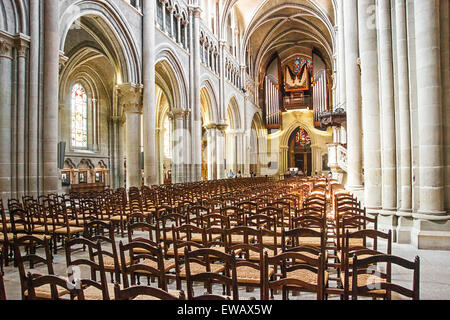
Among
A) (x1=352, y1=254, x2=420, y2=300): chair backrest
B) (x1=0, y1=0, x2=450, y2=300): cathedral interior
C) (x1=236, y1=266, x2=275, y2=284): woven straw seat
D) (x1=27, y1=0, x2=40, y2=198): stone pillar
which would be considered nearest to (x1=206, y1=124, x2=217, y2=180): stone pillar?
(x1=0, y1=0, x2=450, y2=300): cathedral interior

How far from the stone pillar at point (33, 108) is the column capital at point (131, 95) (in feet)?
19.8

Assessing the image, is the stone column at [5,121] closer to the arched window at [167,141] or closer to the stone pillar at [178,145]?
the stone pillar at [178,145]

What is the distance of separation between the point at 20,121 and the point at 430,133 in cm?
1119

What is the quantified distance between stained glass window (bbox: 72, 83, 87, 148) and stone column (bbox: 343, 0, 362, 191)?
17813mm

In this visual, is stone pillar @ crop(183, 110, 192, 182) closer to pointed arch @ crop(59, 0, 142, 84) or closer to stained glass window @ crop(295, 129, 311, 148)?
pointed arch @ crop(59, 0, 142, 84)

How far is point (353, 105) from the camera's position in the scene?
13438 mm

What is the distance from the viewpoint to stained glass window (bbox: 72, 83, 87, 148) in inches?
952

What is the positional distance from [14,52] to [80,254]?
7615 millimetres

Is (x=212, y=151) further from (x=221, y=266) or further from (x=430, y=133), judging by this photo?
(x=221, y=266)

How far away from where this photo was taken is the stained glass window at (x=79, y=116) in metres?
A: 24.2

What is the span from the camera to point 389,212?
771cm

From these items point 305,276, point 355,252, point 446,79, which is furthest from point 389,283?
point 446,79

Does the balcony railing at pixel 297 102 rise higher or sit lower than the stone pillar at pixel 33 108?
higher

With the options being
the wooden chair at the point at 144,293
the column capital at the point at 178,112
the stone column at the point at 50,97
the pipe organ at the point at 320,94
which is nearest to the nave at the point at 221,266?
the wooden chair at the point at 144,293
